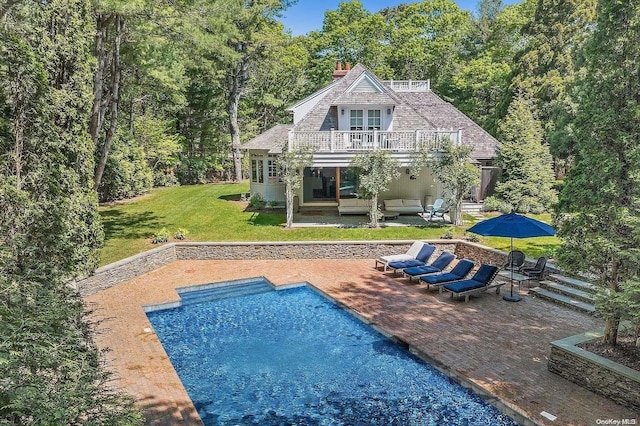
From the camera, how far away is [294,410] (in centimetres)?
784

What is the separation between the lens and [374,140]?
20.0 meters

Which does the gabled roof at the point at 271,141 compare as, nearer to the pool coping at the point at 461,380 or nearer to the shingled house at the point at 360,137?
the shingled house at the point at 360,137

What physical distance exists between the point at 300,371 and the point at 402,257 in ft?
26.0

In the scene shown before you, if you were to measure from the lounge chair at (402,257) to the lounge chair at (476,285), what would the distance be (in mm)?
2763

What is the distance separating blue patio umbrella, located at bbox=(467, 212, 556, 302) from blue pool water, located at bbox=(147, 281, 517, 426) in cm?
479

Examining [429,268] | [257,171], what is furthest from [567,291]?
[257,171]

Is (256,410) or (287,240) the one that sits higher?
(287,240)

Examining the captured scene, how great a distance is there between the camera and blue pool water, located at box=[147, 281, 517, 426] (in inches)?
303

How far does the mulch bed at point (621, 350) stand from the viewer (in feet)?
25.5

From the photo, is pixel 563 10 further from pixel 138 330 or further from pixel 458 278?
pixel 138 330

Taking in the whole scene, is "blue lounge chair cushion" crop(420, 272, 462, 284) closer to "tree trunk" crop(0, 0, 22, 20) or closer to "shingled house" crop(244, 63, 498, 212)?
"shingled house" crop(244, 63, 498, 212)

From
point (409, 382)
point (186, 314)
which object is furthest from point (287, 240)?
point (409, 382)

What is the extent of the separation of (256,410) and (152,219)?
1618 centimetres

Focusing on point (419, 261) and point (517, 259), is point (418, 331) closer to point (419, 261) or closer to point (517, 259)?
point (419, 261)
